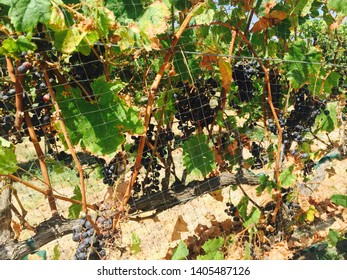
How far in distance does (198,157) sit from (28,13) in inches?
43.8

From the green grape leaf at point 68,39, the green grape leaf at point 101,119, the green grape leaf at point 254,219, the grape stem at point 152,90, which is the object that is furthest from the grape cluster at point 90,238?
the green grape leaf at point 254,219

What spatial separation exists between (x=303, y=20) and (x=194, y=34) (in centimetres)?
74

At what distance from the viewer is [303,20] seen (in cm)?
255

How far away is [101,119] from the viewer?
1.66 meters

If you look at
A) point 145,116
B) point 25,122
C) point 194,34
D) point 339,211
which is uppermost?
point 194,34

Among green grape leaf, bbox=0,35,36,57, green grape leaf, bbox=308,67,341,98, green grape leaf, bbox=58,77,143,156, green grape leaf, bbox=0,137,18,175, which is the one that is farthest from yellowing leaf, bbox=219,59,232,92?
green grape leaf, bbox=0,137,18,175

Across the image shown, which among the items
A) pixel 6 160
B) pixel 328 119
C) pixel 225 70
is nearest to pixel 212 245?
pixel 225 70

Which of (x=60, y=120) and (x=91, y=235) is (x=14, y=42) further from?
(x=91, y=235)

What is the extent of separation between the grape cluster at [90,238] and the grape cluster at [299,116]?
1.33 m

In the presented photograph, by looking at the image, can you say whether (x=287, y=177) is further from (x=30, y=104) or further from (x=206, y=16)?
(x=30, y=104)

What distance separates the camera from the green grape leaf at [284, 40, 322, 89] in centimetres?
220

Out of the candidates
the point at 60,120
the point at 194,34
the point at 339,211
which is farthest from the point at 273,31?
the point at 339,211

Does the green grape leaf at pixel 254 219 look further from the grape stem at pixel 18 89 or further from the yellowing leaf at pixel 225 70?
the grape stem at pixel 18 89

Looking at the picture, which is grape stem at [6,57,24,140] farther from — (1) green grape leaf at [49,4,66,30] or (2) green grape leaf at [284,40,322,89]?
(2) green grape leaf at [284,40,322,89]
